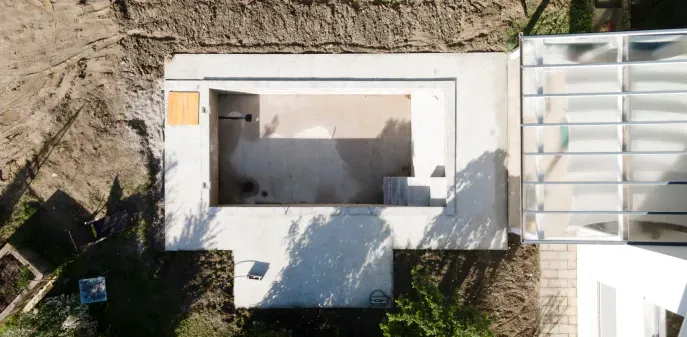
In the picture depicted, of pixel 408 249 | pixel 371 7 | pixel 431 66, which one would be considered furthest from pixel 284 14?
pixel 408 249

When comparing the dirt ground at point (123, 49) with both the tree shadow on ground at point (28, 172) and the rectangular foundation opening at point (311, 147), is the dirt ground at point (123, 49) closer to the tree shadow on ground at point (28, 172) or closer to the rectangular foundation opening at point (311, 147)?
the tree shadow on ground at point (28, 172)

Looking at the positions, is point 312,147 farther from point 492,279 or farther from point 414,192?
point 492,279

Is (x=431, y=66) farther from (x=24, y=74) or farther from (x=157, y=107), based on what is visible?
(x=24, y=74)

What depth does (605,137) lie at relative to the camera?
7297 millimetres

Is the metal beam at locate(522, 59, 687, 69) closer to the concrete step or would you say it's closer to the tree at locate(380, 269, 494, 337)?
the concrete step

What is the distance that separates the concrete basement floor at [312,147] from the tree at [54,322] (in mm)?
3785

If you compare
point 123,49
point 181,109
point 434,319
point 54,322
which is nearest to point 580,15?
point 434,319

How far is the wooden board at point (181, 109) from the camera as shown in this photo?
9.44 m

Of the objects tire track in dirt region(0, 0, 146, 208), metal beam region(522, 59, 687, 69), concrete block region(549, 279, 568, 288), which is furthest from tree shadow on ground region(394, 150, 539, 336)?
tire track in dirt region(0, 0, 146, 208)

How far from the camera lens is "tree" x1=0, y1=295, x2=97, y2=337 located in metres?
8.48

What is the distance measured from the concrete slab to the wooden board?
0.56 feet

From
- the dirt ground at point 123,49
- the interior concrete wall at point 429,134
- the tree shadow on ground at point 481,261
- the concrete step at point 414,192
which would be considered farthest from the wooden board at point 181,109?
the tree shadow on ground at point 481,261

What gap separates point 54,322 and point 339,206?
20.8ft

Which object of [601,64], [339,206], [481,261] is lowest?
[481,261]
